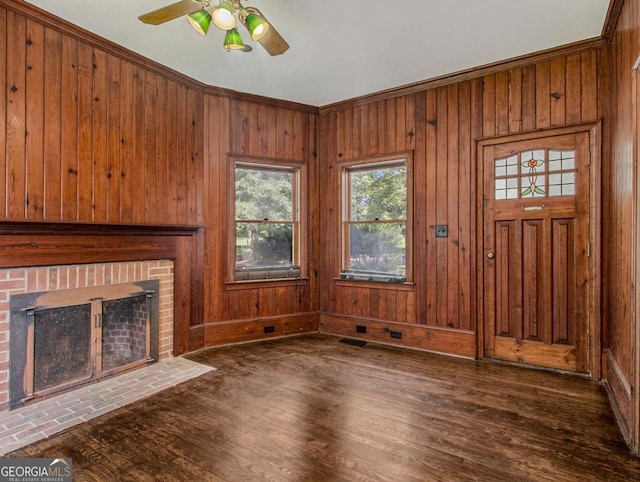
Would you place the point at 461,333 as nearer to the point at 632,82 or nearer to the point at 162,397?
the point at 632,82

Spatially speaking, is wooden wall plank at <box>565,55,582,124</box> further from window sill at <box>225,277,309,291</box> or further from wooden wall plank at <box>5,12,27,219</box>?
wooden wall plank at <box>5,12,27,219</box>

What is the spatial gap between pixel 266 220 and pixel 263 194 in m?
0.31

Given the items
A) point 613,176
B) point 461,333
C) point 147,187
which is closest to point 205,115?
point 147,187

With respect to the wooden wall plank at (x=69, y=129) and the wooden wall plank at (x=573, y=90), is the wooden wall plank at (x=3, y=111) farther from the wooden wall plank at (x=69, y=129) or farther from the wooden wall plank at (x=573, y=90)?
the wooden wall plank at (x=573, y=90)

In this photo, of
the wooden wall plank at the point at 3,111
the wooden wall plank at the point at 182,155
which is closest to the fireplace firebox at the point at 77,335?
the wooden wall plank at the point at 3,111

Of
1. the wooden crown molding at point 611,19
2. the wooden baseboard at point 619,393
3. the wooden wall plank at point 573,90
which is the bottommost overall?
the wooden baseboard at point 619,393

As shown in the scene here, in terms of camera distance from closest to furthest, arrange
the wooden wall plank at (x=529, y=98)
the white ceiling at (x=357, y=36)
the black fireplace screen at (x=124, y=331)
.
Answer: the white ceiling at (x=357, y=36)
the black fireplace screen at (x=124, y=331)
the wooden wall plank at (x=529, y=98)

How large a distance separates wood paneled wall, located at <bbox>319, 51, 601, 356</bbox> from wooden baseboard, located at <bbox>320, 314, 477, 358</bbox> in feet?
0.04

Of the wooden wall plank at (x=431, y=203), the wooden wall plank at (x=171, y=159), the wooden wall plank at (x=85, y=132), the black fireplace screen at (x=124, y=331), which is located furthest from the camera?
the wooden wall plank at (x=431, y=203)

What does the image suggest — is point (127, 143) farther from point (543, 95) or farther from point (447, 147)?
point (543, 95)

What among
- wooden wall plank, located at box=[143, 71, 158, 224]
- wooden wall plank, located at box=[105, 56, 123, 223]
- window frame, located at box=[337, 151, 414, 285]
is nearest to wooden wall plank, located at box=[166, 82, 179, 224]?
wooden wall plank, located at box=[143, 71, 158, 224]

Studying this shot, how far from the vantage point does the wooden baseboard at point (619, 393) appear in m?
2.15

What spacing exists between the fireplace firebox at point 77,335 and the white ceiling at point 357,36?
82.2 inches

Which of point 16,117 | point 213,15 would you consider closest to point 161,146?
point 16,117
